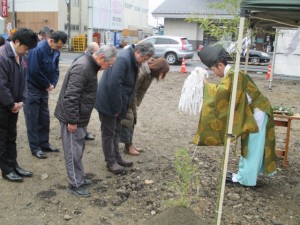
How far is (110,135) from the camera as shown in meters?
4.07

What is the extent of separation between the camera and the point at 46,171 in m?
4.18

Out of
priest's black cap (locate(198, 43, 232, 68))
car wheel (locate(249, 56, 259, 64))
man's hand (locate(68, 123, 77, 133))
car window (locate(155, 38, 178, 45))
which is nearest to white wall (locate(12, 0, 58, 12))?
car window (locate(155, 38, 178, 45))

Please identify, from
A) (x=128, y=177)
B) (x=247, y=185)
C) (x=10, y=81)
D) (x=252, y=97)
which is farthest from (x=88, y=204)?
(x=252, y=97)

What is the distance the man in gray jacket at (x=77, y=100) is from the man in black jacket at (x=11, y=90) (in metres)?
0.52

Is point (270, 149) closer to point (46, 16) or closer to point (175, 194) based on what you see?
point (175, 194)

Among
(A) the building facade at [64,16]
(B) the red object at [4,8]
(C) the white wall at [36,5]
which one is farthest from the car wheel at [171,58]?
(B) the red object at [4,8]

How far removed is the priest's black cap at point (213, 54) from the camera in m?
3.60

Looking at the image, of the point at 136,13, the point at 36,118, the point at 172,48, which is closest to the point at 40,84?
the point at 36,118

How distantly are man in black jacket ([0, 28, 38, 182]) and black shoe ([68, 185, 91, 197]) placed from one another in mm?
629

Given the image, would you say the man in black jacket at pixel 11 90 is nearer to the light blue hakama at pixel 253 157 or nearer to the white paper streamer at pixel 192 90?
the white paper streamer at pixel 192 90

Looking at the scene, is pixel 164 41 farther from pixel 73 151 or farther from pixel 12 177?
pixel 73 151

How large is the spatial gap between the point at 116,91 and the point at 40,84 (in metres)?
1.21

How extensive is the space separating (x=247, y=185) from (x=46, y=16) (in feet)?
103

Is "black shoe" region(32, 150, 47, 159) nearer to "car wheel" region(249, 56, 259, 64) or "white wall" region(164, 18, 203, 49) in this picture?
"car wheel" region(249, 56, 259, 64)
